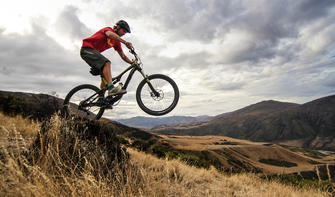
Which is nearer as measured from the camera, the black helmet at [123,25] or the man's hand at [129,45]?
the man's hand at [129,45]

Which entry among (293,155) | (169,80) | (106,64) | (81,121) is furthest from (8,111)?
(293,155)

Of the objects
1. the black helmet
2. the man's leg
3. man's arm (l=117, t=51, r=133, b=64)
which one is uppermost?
the black helmet

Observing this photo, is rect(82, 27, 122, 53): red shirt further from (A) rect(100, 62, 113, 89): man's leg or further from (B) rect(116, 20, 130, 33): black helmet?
(A) rect(100, 62, 113, 89): man's leg

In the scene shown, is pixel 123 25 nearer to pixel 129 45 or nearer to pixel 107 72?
pixel 129 45

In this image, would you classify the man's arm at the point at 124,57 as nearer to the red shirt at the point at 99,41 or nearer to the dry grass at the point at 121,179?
the red shirt at the point at 99,41

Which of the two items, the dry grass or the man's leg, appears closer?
the dry grass

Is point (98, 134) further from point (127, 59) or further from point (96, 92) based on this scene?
point (127, 59)

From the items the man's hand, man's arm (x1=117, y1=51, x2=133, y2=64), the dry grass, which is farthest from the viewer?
man's arm (x1=117, y1=51, x2=133, y2=64)

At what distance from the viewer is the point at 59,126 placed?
4.77 metres

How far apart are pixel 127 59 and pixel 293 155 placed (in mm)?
153997

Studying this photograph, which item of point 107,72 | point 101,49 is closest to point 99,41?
point 101,49

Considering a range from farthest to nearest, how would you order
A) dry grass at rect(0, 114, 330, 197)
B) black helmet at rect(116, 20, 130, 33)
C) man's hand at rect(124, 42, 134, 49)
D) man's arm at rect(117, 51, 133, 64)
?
man's arm at rect(117, 51, 133, 64) → black helmet at rect(116, 20, 130, 33) → man's hand at rect(124, 42, 134, 49) → dry grass at rect(0, 114, 330, 197)

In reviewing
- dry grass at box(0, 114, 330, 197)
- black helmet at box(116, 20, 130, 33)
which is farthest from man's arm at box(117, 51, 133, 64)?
dry grass at box(0, 114, 330, 197)

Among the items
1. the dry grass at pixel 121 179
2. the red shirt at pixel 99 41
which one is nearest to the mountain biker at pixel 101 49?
the red shirt at pixel 99 41
